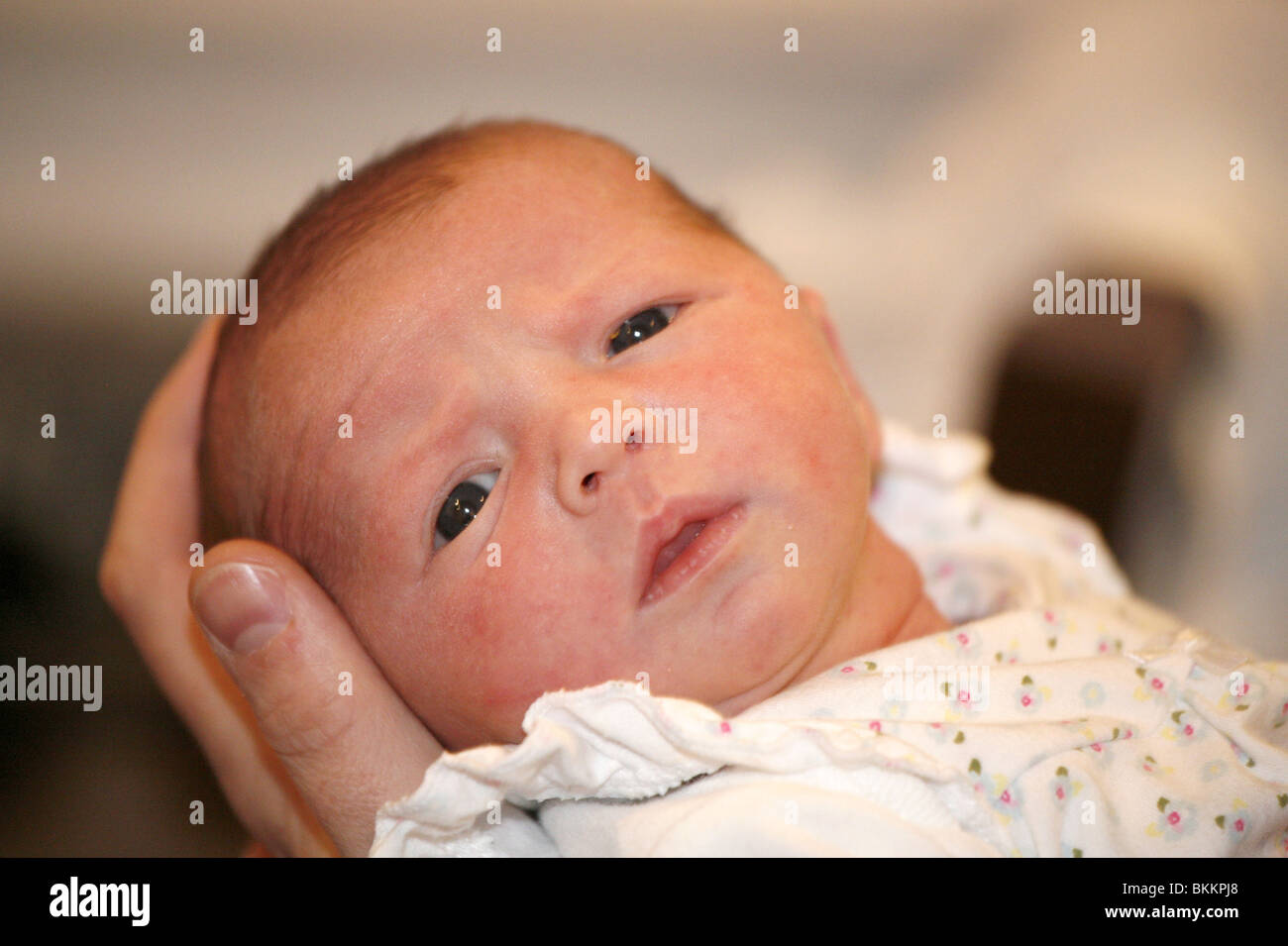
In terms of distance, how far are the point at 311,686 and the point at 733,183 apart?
186 cm

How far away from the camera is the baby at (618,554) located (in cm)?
80

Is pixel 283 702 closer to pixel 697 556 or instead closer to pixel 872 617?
pixel 697 556

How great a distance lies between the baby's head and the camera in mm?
852

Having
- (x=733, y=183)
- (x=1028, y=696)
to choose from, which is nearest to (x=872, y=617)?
(x=1028, y=696)

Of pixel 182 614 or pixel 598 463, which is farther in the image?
pixel 182 614

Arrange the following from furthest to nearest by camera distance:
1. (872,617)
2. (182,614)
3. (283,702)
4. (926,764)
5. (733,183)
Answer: (733,183), (182,614), (872,617), (283,702), (926,764)

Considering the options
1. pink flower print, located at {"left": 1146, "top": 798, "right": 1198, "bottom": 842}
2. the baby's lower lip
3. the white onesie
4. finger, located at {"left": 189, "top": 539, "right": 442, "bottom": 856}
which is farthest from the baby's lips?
pink flower print, located at {"left": 1146, "top": 798, "right": 1198, "bottom": 842}

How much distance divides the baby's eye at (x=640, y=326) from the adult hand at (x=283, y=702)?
1.19ft

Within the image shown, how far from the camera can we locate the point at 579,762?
80 cm

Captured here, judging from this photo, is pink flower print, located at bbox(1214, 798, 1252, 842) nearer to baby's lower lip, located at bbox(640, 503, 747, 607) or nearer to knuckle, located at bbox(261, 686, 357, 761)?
baby's lower lip, located at bbox(640, 503, 747, 607)

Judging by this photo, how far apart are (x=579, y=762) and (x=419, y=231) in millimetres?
510

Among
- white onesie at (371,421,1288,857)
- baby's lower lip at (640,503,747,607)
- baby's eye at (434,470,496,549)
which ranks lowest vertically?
white onesie at (371,421,1288,857)

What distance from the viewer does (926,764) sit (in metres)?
0.79
